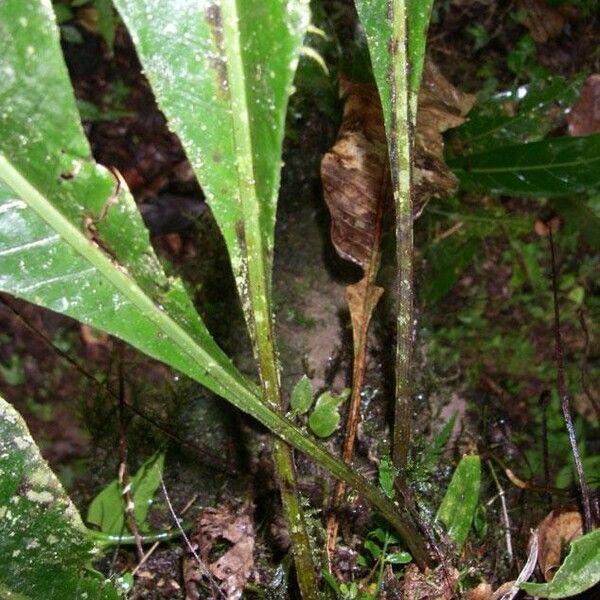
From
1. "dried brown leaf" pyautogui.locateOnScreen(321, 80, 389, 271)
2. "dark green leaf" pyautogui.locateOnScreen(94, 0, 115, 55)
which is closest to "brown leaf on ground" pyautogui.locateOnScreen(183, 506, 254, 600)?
"dried brown leaf" pyautogui.locateOnScreen(321, 80, 389, 271)

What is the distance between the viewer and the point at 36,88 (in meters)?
0.77

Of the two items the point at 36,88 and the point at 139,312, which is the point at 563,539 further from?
the point at 36,88

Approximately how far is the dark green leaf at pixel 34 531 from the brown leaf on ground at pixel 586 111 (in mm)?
1537

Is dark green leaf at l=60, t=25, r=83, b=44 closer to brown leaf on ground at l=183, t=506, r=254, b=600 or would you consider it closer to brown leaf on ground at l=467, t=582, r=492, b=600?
brown leaf on ground at l=183, t=506, r=254, b=600

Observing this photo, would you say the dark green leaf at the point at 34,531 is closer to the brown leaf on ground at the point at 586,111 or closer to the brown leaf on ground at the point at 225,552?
the brown leaf on ground at the point at 225,552

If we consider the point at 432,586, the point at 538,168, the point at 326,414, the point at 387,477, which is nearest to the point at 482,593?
the point at 432,586

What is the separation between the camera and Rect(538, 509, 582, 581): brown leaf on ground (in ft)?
3.78

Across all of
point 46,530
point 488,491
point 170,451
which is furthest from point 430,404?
point 46,530

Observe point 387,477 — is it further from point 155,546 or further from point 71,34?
point 71,34

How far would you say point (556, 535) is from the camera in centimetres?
117

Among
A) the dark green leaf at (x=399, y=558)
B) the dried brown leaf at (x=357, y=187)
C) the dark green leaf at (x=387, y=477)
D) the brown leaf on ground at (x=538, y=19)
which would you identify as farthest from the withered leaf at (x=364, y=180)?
the brown leaf on ground at (x=538, y=19)

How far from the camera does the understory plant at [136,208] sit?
78 cm

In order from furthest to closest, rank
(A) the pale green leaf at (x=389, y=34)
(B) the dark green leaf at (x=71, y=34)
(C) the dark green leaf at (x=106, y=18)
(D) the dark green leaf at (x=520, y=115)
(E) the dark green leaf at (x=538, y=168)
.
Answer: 1. (B) the dark green leaf at (x=71, y=34)
2. (C) the dark green leaf at (x=106, y=18)
3. (D) the dark green leaf at (x=520, y=115)
4. (E) the dark green leaf at (x=538, y=168)
5. (A) the pale green leaf at (x=389, y=34)

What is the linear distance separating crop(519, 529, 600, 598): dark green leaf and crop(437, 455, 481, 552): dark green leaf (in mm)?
211
